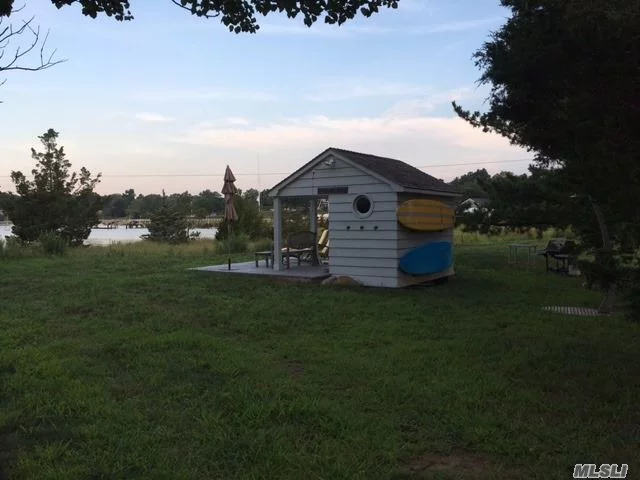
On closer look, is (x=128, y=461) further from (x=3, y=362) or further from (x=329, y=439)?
(x=3, y=362)

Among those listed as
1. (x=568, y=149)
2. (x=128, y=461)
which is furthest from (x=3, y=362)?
(x=568, y=149)

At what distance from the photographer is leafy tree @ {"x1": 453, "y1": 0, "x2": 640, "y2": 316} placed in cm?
369

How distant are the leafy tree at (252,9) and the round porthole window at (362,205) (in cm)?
730

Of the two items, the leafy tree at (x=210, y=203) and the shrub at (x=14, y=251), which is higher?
the leafy tree at (x=210, y=203)

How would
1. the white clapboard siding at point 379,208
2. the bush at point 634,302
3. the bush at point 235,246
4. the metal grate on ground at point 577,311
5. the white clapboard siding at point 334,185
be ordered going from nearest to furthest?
the bush at point 634,302
the metal grate on ground at point 577,311
the white clapboard siding at point 379,208
the white clapboard siding at point 334,185
the bush at point 235,246

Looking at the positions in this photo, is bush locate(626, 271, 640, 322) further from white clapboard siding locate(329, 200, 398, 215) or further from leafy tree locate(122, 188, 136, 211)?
leafy tree locate(122, 188, 136, 211)

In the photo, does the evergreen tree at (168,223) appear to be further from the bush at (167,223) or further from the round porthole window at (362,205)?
the round porthole window at (362,205)

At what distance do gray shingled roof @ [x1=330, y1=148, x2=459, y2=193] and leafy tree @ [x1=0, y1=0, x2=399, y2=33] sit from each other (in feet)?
22.7

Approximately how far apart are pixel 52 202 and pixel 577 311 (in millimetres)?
27147

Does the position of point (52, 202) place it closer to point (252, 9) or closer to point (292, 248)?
point (292, 248)

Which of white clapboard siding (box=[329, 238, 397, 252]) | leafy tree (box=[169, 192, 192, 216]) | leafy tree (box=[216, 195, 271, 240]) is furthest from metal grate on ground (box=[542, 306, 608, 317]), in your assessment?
leafy tree (box=[169, 192, 192, 216])

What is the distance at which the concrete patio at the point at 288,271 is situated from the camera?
1078 centimetres

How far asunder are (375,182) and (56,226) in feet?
77.3

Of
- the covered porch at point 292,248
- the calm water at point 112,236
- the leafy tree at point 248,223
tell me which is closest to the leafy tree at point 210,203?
the calm water at point 112,236
